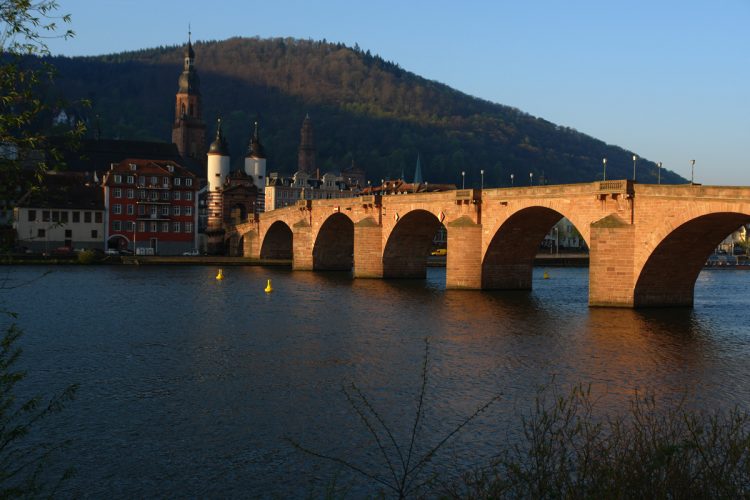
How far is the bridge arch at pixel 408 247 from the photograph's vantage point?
70.3 metres

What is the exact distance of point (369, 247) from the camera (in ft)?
238

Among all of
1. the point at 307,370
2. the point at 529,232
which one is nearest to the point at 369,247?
the point at 529,232

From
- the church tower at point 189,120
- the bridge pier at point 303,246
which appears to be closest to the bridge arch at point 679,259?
the bridge pier at point 303,246

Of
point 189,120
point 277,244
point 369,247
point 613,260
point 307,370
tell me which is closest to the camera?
point 307,370

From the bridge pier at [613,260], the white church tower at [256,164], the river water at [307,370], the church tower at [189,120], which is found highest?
the church tower at [189,120]

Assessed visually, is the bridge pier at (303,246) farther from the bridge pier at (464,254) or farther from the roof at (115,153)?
the roof at (115,153)

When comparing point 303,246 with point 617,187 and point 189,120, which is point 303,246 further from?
point 189,120

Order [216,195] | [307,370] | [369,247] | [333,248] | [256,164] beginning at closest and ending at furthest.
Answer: [307,370], [369,247], [333,248], [216,195], [256,164]

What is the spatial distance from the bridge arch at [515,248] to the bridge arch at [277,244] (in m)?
49.2

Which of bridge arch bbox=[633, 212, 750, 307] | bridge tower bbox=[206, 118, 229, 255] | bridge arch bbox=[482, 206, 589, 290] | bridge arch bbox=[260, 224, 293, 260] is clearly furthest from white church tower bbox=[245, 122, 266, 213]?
bridge arch bbox=[633, 212, 750, 307]

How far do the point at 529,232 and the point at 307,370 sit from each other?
106 ft

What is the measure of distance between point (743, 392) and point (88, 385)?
67.0 feet

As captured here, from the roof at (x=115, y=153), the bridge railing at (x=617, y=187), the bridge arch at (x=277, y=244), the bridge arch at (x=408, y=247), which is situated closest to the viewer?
the bridge railing at (x=617, y=187)

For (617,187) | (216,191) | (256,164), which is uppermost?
(256,164)
